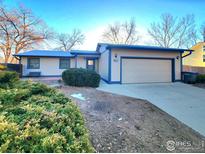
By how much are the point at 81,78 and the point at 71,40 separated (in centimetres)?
2667

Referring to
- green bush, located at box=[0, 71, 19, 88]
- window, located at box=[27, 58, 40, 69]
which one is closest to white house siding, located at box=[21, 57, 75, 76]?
window, located at box=[27, 58, 40, 69]

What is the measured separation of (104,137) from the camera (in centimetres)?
323

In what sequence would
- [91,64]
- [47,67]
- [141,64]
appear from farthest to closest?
[91,64] < [47,67] < [141,64]

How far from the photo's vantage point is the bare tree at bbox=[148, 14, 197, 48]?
1147 inches

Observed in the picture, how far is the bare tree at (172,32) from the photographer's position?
29141 millimetres

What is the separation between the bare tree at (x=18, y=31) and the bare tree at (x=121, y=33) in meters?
13.7

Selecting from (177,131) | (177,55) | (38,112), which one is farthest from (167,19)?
(38,112)

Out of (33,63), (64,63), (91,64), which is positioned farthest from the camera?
(91,64)

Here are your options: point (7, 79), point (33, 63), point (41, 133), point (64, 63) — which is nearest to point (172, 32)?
point (64, 63)

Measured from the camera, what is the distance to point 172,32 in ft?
100

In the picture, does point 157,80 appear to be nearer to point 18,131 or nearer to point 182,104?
point 182,104

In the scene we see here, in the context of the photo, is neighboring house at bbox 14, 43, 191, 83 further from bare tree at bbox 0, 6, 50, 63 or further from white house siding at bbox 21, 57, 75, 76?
bare tree at bbox 0, 6, 50, 63

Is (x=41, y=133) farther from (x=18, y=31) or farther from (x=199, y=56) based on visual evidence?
(x=199, y=56)

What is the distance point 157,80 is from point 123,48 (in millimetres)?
4197
